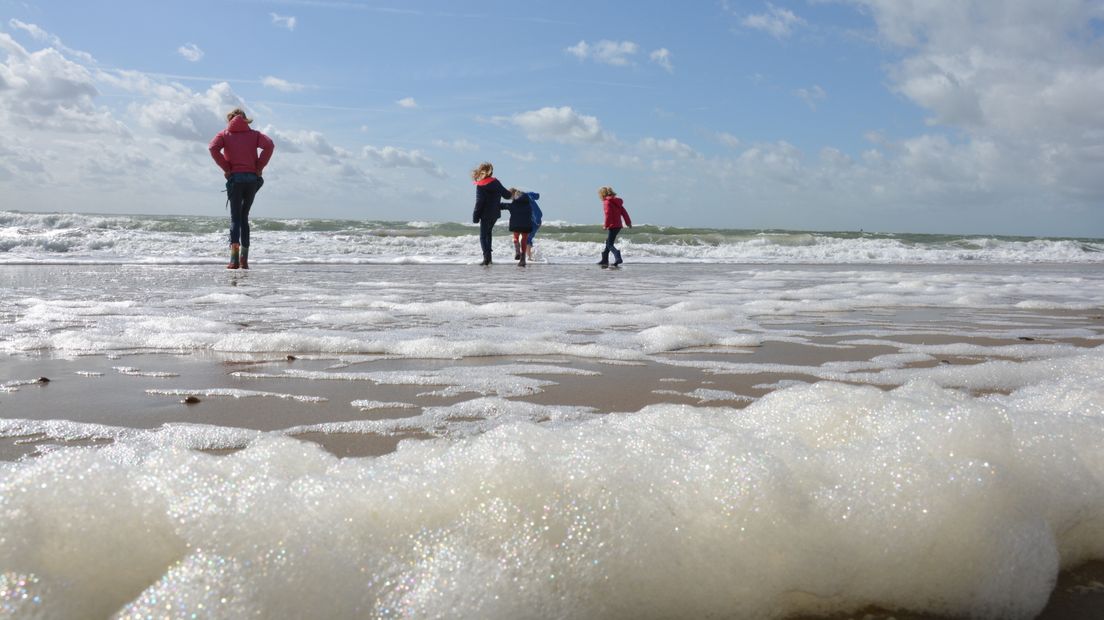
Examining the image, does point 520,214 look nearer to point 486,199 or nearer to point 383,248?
point 486,199

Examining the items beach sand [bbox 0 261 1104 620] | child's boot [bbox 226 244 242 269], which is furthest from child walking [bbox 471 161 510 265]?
beach sand [bbox 0 261 1104 620]

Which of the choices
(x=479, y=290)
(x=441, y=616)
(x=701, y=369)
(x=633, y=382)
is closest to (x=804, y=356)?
(x=701, y=369)

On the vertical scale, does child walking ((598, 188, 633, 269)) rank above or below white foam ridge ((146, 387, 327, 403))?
above

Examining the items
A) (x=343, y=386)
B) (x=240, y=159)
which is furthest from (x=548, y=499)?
(x=240, y=159)

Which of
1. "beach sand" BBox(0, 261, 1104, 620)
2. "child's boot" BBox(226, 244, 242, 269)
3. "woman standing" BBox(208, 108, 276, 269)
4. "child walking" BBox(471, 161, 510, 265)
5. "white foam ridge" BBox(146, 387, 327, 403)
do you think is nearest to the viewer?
"beach sand" BBox(0, 261, 1104, 620)

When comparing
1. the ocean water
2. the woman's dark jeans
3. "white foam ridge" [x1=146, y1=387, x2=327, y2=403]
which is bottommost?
"white foam ridge" [x1=146, y1=387, x2=327, y2=403]

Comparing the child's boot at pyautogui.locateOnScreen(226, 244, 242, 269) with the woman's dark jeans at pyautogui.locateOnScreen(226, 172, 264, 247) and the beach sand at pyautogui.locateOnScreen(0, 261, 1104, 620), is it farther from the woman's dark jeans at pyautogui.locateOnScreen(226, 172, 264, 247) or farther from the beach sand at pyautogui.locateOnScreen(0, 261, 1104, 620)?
the beach sand at pyautogui.locateOnScreen(0, 261, 1104, 620)

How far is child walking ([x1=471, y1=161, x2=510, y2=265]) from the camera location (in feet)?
44.0

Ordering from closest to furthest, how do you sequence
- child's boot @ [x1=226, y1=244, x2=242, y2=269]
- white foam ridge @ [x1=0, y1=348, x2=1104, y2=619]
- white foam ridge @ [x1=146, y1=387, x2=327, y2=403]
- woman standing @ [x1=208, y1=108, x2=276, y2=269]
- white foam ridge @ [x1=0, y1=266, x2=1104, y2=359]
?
white foam ridge @ [x1=0, y1=348, x2=1104, y2=619], white foam ridge @ [x1=146, y1=387, x2=327, y2=403], white foam ridge @ [x1=0, y1=266, x2=1104, y2=359], woman standing @ [x1=208, y1=108, x2=276, y2=269], child's boot @ [x1=226, y1=244, x2=242, y2=269]

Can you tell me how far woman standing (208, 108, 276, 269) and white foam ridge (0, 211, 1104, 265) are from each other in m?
2.49

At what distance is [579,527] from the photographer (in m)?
1.06

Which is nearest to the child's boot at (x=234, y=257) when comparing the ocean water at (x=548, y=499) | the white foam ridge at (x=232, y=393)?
the ocean water at (x=548, y=499)

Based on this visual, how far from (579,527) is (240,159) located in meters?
9.37

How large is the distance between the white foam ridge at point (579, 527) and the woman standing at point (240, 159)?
8890mm
